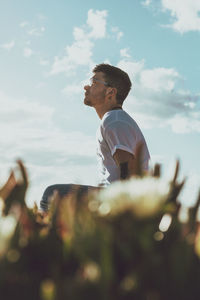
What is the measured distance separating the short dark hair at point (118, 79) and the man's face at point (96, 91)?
124 mm

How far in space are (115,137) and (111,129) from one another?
15 cm

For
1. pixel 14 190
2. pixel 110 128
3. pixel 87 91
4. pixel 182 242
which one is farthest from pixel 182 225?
pixel 87 91

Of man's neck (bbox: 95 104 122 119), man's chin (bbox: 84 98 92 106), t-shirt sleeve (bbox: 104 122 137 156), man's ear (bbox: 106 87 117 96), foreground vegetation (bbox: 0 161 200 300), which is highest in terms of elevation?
man's ear (bbox: 106 87 117 96)

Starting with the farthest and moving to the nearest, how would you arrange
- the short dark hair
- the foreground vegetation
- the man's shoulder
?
the short dark hair, the man's shoulder, the foreground vegetation

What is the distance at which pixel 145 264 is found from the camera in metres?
0.88

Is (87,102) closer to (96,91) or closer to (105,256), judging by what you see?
(96,91)

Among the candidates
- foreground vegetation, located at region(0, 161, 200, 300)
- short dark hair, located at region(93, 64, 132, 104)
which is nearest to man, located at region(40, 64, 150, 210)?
short dark hair, located at region(93, 64, 132, 104)

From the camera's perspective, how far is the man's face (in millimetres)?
7781

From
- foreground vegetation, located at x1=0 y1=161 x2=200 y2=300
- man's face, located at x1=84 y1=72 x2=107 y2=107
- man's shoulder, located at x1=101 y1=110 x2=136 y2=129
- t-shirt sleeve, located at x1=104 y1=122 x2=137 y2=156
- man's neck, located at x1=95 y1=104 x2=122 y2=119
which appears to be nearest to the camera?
foreground vegetation, located at x1=0 y1=161 x2=200 y2=300

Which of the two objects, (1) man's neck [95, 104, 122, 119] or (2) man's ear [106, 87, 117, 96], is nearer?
(1) man's neck [95, 104, 122, 119]

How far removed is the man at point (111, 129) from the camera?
5.41 meters

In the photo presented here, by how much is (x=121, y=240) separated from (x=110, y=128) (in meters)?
4.66

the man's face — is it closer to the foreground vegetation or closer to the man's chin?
the man's chin

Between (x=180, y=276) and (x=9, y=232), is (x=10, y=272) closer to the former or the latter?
(x=9, y=232)
